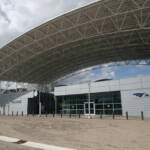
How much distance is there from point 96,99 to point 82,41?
11.5 metres

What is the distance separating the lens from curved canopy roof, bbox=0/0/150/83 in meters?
22.9

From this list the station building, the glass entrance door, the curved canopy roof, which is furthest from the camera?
the glass entrance door

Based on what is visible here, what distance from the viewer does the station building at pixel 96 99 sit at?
82.6 ft

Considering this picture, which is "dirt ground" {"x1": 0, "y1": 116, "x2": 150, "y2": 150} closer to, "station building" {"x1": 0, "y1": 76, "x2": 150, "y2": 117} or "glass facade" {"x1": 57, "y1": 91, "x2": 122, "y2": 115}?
"station building" {"x1": 0, "y1": 76, "x2": 150, "y2": 117}

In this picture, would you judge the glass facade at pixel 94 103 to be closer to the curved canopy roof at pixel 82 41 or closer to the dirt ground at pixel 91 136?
the curved canopy roof at pixel 82 41

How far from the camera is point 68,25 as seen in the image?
25812 mm

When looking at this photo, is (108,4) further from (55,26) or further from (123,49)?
(123,49)

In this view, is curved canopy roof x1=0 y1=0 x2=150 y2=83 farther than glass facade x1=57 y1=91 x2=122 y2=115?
No

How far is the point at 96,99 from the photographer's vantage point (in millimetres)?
31406

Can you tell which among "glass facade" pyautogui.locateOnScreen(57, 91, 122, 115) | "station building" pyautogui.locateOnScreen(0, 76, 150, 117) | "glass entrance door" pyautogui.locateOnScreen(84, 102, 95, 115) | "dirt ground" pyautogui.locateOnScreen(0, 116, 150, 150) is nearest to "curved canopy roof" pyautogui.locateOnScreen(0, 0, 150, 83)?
"station building" pyautogui.locateOnScreen(0, 76, 150, 117)

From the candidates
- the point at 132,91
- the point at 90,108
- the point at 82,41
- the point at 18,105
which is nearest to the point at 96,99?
the point at 90,108

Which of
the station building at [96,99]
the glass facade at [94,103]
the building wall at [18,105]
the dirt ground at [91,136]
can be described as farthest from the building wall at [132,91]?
the building wall at [18,105]

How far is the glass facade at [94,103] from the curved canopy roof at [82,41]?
10.2 metres

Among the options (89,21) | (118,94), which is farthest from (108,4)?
(118,94)
